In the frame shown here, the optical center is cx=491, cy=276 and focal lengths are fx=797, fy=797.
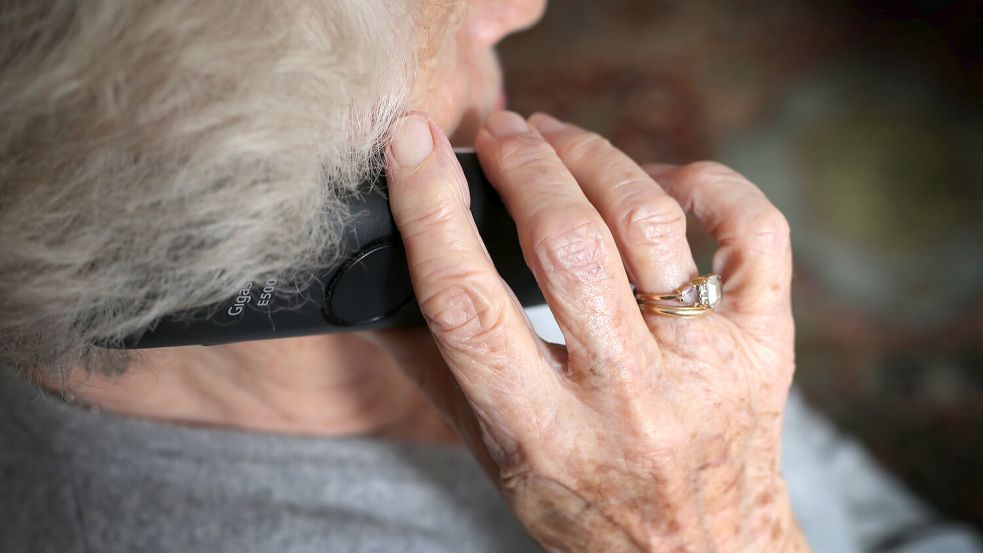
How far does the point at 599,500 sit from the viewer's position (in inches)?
29.7

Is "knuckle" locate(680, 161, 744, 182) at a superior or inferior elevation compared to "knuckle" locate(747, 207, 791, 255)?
superior

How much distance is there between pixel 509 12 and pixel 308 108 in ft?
1.56

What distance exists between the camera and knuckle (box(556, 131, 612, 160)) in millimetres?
762

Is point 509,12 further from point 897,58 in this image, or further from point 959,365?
point 959,365

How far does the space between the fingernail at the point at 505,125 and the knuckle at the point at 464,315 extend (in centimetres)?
Result: 17

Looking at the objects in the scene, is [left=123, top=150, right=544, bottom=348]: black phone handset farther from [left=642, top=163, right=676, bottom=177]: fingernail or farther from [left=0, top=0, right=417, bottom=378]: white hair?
[left=642, top=163, right=676, bottom=177]: fingernail

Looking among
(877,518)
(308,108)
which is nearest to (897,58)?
(877,518)

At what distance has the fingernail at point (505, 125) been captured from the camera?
737 mm

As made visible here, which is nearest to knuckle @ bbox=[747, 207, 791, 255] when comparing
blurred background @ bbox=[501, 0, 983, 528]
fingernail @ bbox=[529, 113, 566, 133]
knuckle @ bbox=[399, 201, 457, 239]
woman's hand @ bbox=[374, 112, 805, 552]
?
woman's hand @ bbox=[374, 112, 805, 552]

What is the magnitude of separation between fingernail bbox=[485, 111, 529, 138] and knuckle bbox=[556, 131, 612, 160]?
4cm

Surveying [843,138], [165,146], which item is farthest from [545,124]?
[843,138]

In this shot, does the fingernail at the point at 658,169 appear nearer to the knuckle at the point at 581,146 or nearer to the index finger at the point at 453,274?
the knuckle at the point at 581,146

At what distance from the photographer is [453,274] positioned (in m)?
0.63

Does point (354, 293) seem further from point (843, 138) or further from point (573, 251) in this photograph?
point (843, 138)
